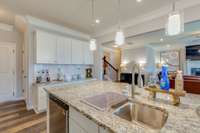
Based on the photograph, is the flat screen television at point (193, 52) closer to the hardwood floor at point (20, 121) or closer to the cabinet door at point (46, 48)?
the cabinet door at point (46, 48)

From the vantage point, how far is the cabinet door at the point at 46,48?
3.09 meters

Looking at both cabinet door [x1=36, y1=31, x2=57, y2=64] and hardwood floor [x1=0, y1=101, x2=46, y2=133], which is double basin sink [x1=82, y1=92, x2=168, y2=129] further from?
cabinet door [x1=36, y1=31, x2=57, y2=64]

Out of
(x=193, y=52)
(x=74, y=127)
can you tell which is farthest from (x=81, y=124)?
(x=193, y=52)

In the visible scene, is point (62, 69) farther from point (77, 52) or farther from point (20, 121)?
point (20, 121)

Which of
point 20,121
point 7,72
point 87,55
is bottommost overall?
point 20,121

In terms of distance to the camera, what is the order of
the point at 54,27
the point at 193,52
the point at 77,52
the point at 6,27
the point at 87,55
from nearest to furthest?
the point at 54,27 → the point at 6,27 → the point at 77,52 → the point at 87,55 → the point at 193,52

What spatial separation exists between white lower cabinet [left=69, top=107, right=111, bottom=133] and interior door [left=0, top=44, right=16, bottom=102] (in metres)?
3.97

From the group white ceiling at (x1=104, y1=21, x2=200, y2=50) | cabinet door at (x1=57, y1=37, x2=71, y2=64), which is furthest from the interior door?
white ceiling at (x1=104, y1=21, x2=200, y2=50)

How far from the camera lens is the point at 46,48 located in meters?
3.26

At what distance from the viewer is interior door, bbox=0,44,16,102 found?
3842mm

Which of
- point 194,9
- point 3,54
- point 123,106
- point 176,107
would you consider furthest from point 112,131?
point 3,54

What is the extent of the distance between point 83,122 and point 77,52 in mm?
3277

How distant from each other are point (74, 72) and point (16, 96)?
2298mm

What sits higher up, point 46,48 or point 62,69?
point 46,48
